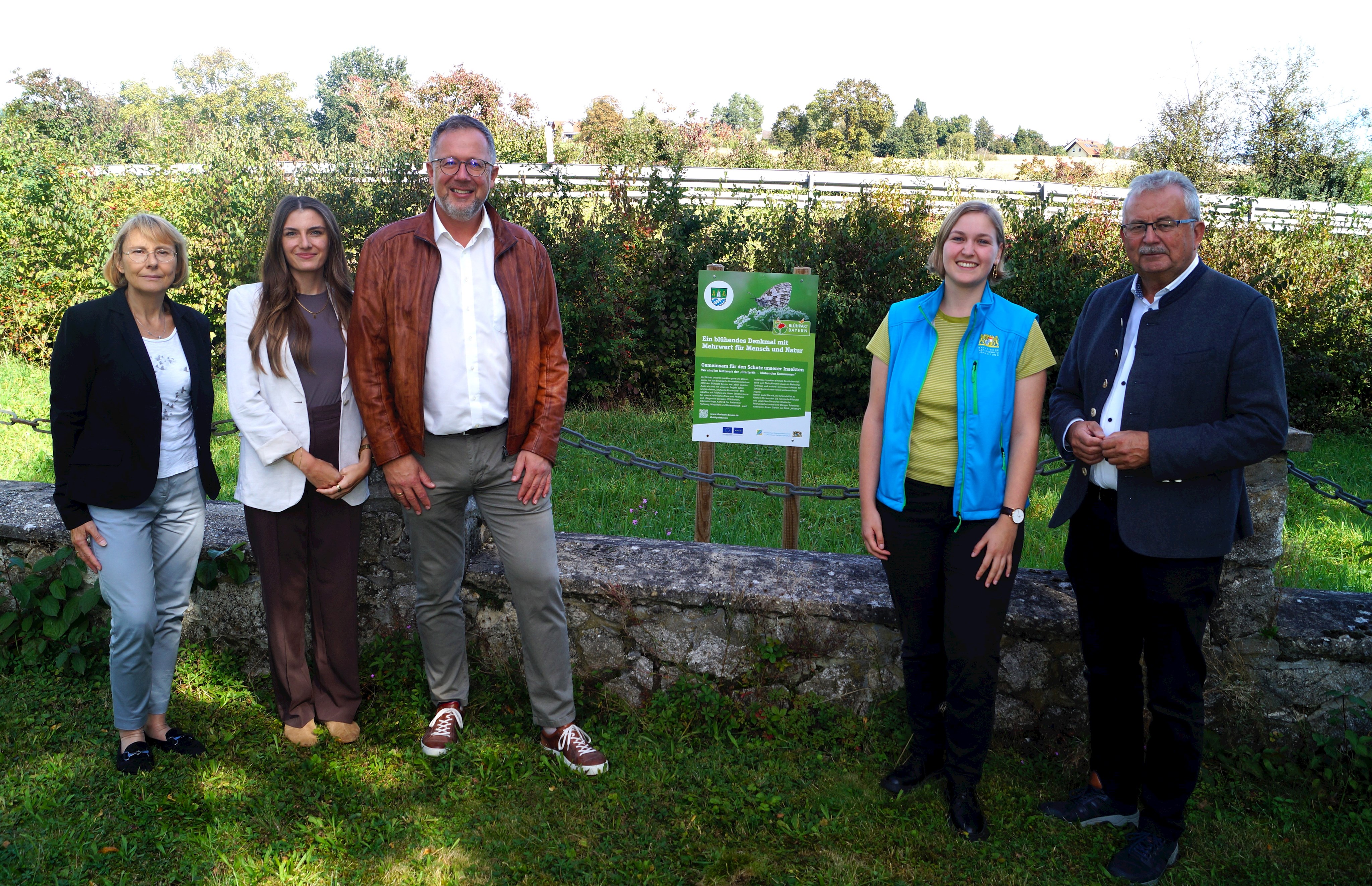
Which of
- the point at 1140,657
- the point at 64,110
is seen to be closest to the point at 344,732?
the point at 1140,657

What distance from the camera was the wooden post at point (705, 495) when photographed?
14.0 feet

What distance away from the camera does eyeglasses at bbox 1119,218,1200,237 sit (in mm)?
2656

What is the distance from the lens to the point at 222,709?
370cm

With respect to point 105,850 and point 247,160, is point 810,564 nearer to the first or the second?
point 105,850

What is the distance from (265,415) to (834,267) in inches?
238

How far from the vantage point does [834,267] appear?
26.8 feet

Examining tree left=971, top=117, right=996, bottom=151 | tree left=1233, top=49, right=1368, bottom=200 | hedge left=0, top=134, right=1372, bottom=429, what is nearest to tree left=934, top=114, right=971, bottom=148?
tree left=971, top=117, right=996, bottom=151

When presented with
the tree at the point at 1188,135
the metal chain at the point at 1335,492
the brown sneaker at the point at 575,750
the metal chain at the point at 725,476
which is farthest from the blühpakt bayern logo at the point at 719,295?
the tree at the point at 1188,135

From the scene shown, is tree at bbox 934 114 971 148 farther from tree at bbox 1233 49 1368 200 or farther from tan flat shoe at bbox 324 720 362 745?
tan flat shoe at bbox 324 720 362 745

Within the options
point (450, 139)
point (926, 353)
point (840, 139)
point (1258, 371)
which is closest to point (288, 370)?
point (450, 139)

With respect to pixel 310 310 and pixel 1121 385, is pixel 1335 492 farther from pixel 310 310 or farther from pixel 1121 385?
pixel 310 310

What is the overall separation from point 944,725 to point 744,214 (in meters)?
7.30

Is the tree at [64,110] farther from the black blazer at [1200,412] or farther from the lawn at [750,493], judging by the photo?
the black blazer at [1200,412]

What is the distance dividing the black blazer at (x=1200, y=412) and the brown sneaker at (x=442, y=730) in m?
2.63
